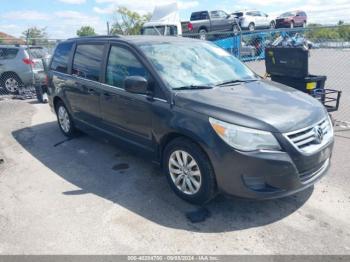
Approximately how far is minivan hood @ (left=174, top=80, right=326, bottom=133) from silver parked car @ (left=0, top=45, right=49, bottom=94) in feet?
27.2

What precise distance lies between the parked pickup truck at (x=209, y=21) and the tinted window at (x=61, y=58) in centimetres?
1381

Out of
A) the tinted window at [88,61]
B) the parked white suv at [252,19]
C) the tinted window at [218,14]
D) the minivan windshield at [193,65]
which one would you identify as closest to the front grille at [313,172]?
the minivan windshield at [193,65]

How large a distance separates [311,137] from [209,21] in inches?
665

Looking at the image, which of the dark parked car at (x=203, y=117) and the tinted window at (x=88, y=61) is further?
the tinted window at (x=88, y=61)

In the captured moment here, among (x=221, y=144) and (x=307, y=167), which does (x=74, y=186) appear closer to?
(x=221, y=144)

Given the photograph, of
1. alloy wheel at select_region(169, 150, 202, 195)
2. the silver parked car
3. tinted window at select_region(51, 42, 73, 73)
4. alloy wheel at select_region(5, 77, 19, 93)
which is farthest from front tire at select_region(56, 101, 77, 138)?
alloy wheel at select_region(5, 77, 19, 93)

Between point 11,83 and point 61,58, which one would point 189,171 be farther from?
point 11,83

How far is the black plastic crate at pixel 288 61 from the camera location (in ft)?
19.8

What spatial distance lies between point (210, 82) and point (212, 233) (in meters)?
1.78

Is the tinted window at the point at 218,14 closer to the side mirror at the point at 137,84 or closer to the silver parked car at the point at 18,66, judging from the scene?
the silver parked car at the point at 18,66

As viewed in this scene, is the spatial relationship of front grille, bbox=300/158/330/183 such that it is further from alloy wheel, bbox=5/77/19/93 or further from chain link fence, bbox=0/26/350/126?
alloy wheel, bbox=5/77/19/93

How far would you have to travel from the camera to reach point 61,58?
228 inches

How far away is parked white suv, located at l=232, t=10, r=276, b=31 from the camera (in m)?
21.0

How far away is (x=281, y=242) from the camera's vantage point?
2889 mm
